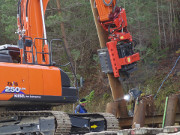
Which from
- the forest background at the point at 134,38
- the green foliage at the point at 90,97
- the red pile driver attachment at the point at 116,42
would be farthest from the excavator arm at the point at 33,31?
the green foliage at the point at 90,97

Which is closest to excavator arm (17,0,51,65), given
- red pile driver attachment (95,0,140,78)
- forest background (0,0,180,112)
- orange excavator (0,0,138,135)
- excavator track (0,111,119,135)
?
orange excavator (0,0,138,135)

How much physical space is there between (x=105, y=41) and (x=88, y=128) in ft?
11.7

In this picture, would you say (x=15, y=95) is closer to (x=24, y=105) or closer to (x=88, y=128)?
(x=24, y=105)

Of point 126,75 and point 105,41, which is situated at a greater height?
point 105,41

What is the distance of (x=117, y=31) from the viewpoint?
1120cm

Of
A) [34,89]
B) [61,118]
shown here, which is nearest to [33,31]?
[34,89]

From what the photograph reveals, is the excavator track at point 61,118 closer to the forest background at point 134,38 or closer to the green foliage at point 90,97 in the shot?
the forest background at point 134,38

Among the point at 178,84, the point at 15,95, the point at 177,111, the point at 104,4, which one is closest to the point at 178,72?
the point at 178,84

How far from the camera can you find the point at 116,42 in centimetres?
1113

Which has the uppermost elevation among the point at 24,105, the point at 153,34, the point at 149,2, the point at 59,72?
the point at 149,2

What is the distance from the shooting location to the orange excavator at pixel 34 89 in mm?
8461

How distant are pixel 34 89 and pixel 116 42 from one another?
133 inches

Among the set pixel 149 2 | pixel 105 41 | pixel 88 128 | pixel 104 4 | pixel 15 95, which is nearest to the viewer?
pixel 15 95

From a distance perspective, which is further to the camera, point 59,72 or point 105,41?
point 105,41
